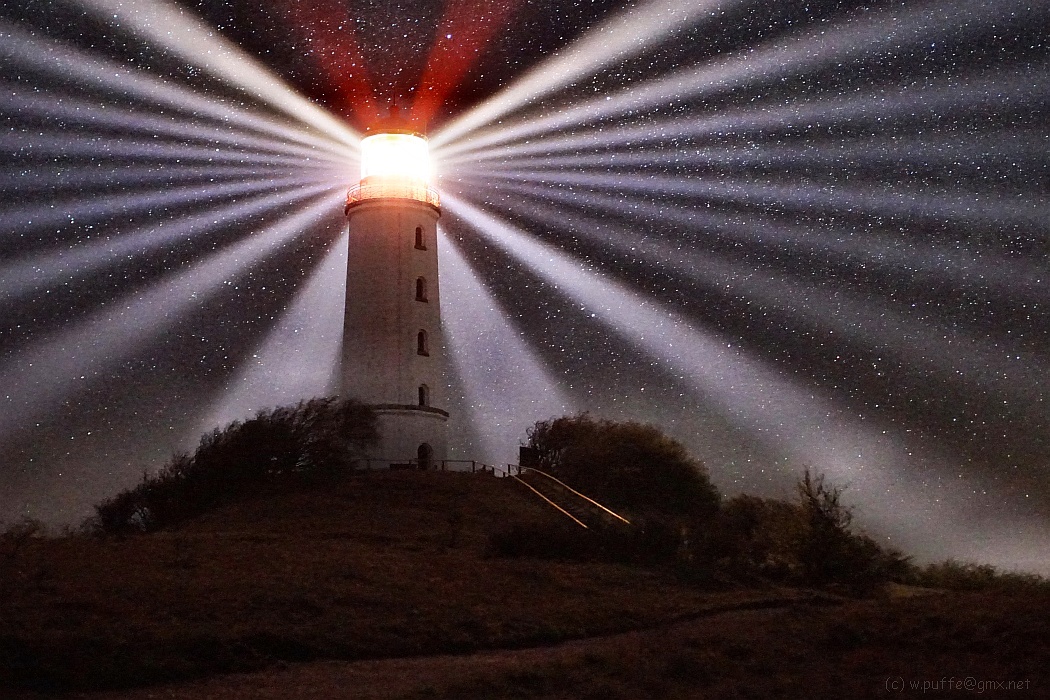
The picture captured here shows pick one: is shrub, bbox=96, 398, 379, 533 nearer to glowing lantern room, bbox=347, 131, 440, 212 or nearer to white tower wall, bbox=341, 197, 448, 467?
white tower wall, bbox=341, 197, 448, 467

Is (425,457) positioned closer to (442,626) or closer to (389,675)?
(442,626)

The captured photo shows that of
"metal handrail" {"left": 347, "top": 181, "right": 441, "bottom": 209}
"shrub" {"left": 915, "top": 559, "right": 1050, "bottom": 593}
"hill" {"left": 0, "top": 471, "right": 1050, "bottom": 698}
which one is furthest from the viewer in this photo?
"metal handrail" {"left": 347, "top": 181, "right": 441, "bottom": 209}

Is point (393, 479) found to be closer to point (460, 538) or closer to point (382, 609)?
point (460, 538)

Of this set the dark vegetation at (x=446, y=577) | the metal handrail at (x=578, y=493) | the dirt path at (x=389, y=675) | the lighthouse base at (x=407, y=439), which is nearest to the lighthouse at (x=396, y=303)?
the lighthouse base at (x=407, y=439)

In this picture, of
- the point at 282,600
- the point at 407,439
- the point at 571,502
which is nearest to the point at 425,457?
the point at 407,439

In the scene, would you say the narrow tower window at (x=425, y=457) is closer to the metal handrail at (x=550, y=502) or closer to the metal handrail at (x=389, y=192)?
the metal handrail at (x=550, y=502)

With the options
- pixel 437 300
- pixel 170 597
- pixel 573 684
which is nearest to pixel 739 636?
pixel 573 684

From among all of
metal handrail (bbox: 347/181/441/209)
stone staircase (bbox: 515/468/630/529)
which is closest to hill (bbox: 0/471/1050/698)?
stone staircase (bbox: 515/468/630/529)
